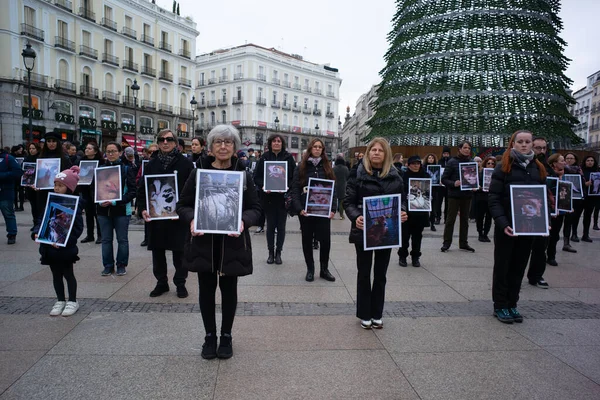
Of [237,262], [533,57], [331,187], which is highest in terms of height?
[533,57]

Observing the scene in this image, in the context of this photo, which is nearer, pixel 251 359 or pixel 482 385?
pixel 482 385

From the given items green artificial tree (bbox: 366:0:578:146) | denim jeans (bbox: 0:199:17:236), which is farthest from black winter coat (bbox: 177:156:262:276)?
green artificial tree (bbox: 366:0:578:146)

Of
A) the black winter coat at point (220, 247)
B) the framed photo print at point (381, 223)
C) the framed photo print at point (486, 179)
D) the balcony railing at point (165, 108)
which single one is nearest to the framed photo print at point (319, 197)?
the framed photo print at point (381, 223)

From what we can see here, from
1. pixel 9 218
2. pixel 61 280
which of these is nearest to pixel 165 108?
pixel 9 218

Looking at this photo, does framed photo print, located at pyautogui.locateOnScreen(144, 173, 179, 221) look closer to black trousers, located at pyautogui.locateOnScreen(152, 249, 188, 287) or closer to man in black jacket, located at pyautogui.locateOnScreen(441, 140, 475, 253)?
black trousers, located at pyautogui.locateOnScreen(152, 249, 188, 287)

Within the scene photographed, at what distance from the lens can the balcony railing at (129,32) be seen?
41219 millimetres

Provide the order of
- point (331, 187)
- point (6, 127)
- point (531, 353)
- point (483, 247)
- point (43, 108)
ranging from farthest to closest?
point (43, 108), point (6, 127), point (483, 247), point (331, 187), point (531, 353)

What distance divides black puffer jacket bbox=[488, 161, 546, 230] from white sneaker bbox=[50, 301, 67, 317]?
16.4 ft

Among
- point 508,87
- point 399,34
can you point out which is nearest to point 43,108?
point 399,34

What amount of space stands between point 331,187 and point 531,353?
353cm

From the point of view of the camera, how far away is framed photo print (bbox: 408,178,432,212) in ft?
23.4

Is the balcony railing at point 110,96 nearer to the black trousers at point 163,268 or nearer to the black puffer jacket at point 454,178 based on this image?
the black puffer jacket at point 454,178

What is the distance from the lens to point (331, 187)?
6.41 metres

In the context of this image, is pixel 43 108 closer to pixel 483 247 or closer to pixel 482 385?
pixel 483 247
